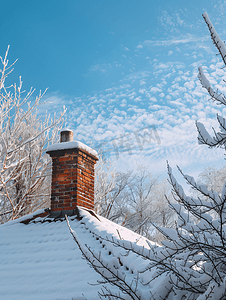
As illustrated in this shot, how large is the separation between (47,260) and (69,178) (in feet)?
6.47

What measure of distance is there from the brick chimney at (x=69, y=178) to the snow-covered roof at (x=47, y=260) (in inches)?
12.2

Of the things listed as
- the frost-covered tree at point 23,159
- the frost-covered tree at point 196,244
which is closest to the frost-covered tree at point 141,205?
the frost-covered tree at point 23,159

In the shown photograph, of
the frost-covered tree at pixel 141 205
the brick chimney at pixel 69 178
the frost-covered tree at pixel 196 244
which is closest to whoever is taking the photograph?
the frost-covered tree at pixel 196 244

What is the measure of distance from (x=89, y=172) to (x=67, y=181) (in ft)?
2.28

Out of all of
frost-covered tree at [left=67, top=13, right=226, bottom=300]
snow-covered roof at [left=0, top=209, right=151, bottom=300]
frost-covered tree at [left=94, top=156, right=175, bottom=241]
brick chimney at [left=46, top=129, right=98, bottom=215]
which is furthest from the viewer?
→ frost-covered tree at [left=94, top=156, right=175, bottom=241]

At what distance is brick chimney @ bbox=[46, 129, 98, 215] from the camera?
17.1 ft

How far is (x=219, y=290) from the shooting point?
1357mm

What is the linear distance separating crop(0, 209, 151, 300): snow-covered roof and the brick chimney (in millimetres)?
310

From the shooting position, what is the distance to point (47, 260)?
3.59 metres

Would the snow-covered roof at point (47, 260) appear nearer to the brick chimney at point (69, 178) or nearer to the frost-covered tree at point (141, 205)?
the brick chimney at point (69, 178)

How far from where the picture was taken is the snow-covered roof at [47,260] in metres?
2.80

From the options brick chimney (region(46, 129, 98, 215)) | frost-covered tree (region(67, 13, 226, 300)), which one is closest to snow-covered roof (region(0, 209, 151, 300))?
brick chimney (region(46, 129, 98, 215))

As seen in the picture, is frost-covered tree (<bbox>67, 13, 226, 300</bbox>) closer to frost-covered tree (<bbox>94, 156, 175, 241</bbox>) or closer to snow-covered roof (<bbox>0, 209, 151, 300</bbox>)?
snow-covered roof (<bbox>0, 209, 151, 300</bbox>)

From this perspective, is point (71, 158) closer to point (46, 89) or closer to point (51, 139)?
point (46, 89)
